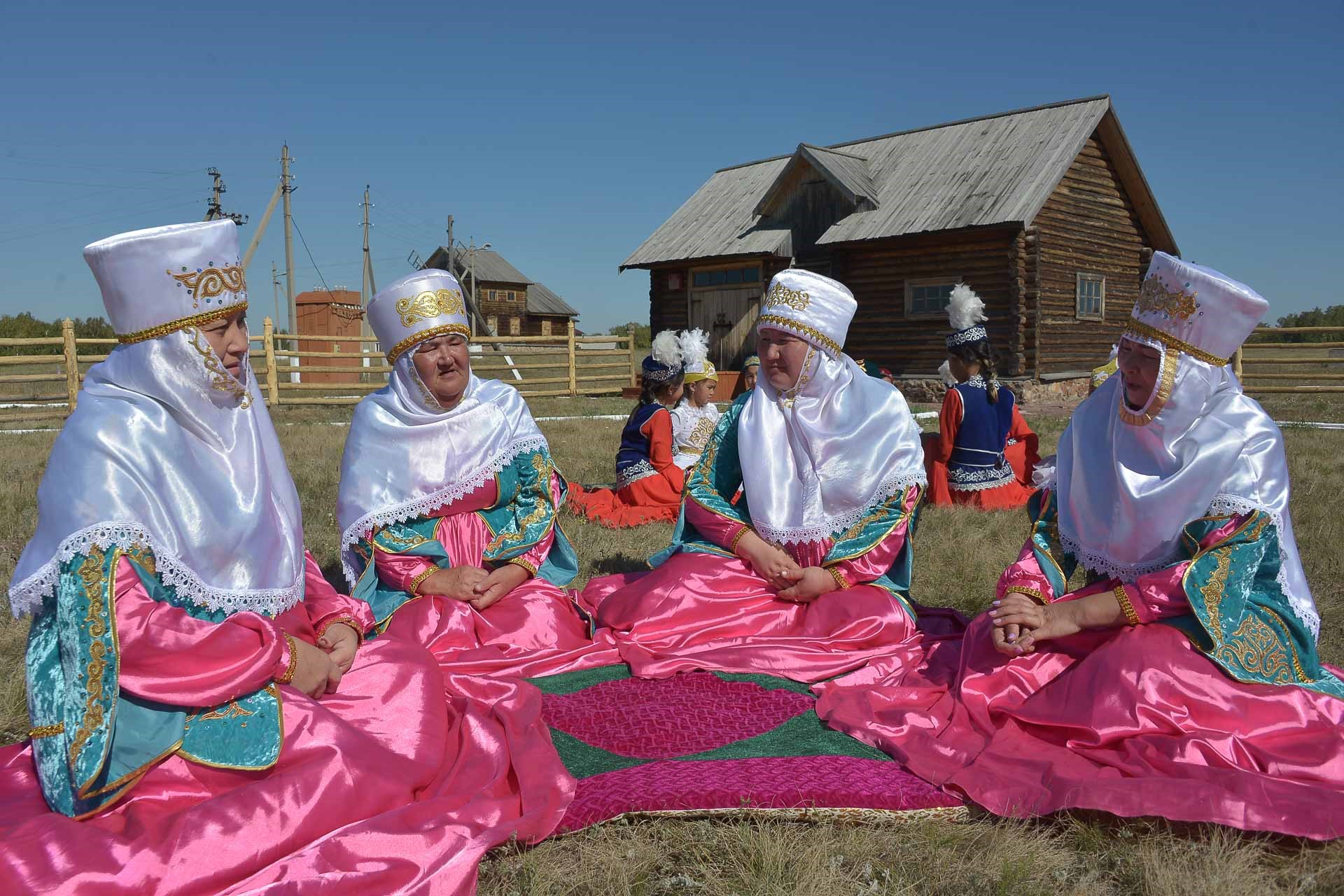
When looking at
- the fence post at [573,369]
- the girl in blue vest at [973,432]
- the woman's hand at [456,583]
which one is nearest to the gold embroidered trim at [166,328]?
the woman's hand at [456,583]

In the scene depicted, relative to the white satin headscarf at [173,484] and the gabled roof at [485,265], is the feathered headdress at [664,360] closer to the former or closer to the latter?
the white satin headscarf at [173,484]

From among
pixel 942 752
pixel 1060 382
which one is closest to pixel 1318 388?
pixel 1060 382

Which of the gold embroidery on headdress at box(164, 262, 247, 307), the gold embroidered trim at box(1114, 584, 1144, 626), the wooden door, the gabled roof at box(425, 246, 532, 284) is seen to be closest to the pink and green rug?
the gold embroidered trim at box(1114, 584, 1144, 626)

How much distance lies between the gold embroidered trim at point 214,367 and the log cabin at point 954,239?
15842 millimetres

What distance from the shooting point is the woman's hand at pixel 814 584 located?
14.2ft

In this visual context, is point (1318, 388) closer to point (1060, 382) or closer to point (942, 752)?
point (1060, 382)

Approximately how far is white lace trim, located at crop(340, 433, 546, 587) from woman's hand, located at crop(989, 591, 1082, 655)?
212 cm

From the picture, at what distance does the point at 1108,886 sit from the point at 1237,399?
1653 mm

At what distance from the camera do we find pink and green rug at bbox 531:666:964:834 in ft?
9.31

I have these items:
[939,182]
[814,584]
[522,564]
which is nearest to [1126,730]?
[814,584]

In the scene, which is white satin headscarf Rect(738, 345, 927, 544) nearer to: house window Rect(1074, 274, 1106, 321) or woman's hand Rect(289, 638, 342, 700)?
woman's hand Rect(289, 638, 342, 700)

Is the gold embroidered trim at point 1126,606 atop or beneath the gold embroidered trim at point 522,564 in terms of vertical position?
atop

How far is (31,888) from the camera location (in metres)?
2.01

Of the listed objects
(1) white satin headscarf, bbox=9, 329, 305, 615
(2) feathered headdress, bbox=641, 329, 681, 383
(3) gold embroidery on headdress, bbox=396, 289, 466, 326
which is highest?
(3) gold embroidery on headdress, bbox=396, 289, 466, 326
